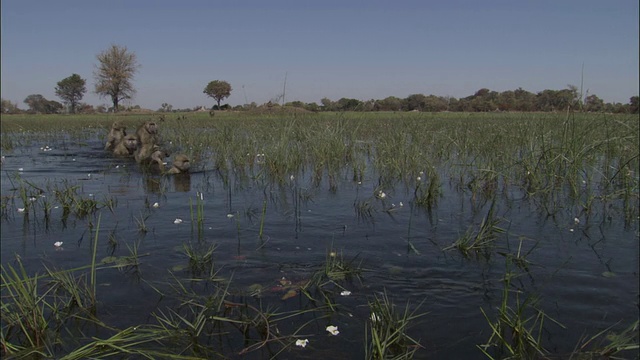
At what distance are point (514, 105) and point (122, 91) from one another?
147ft

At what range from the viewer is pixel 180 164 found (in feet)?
32.0

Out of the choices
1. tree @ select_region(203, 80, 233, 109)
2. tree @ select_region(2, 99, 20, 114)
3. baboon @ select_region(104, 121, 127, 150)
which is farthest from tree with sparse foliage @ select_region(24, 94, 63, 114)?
baboon @ select_region(104, 121, 127, 150)

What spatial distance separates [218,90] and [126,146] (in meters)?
53.9

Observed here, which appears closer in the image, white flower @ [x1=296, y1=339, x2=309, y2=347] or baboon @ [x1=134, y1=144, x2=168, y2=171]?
white flower @ [x1=296, y1=339, x2=309, y2=347]

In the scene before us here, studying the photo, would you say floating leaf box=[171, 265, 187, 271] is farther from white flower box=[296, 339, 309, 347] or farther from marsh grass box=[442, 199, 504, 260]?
marsh grass box=[442, 199, 504, 260]

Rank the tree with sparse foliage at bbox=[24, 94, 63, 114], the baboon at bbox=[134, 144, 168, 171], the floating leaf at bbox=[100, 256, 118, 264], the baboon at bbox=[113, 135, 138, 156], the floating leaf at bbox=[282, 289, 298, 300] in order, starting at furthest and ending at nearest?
the tree with sparse foliage at bbox=[24, 94, 63, 114], the baboon at bbox=[113, 135, 138, 156], the baboon at bbox=[134, 144, 168, 171], the floating leaf at bbox=[100, 256, 118, 264], the floating leaf at bbox=[282, 289, 298, 300]

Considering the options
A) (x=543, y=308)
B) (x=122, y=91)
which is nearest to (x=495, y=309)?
(x=543, y=308)

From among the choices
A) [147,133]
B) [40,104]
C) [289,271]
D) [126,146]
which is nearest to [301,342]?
[289,271]

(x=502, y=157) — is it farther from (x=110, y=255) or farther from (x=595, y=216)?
(x=110, y=255)

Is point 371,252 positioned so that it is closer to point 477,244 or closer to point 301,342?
point 477,244

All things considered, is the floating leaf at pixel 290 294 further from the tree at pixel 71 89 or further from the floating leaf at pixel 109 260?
the tree at pixel 71 89

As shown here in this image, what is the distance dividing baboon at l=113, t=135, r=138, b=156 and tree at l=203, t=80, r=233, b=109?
167ft

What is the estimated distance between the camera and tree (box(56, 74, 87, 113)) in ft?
235

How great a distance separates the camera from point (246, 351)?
2984 millimetres
